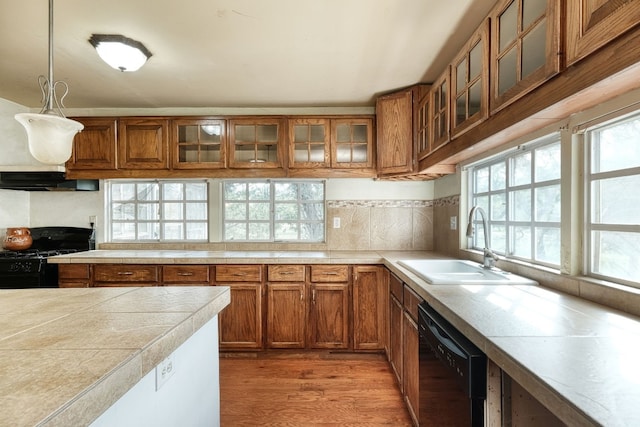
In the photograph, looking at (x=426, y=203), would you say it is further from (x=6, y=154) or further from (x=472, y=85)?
(x=6, y=154)

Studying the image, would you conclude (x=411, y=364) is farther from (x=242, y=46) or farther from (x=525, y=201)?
(x=242, y=46)

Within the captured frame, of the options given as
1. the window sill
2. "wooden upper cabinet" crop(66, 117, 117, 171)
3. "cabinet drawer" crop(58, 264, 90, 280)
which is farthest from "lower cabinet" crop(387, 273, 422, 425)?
"wooden upper cabinet" crop(66, 117, 117, 171)

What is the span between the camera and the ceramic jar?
9.36 feet

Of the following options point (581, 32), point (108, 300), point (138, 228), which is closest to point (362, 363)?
point (108, 300)

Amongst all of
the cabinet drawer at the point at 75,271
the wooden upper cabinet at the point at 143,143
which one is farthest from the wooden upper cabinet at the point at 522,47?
the cabinet drawer at the point at 75,271

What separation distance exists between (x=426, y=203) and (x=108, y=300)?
2790 mm

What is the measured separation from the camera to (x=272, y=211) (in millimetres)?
3186

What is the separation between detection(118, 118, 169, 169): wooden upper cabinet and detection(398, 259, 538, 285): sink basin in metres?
2.47

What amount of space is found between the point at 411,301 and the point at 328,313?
101 cm

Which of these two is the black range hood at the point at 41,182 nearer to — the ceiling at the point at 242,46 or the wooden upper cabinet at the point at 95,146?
the wooden upper cabinet at the point at 95,146

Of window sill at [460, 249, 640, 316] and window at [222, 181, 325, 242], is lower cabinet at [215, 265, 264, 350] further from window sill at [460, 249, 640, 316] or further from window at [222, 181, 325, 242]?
window sill at [460, 249, 640, 316]

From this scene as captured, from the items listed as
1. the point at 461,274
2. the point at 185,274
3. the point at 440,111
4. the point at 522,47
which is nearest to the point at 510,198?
the point at 461,274

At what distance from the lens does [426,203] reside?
310cm

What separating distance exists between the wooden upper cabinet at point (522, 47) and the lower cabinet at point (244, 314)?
7.14ft
